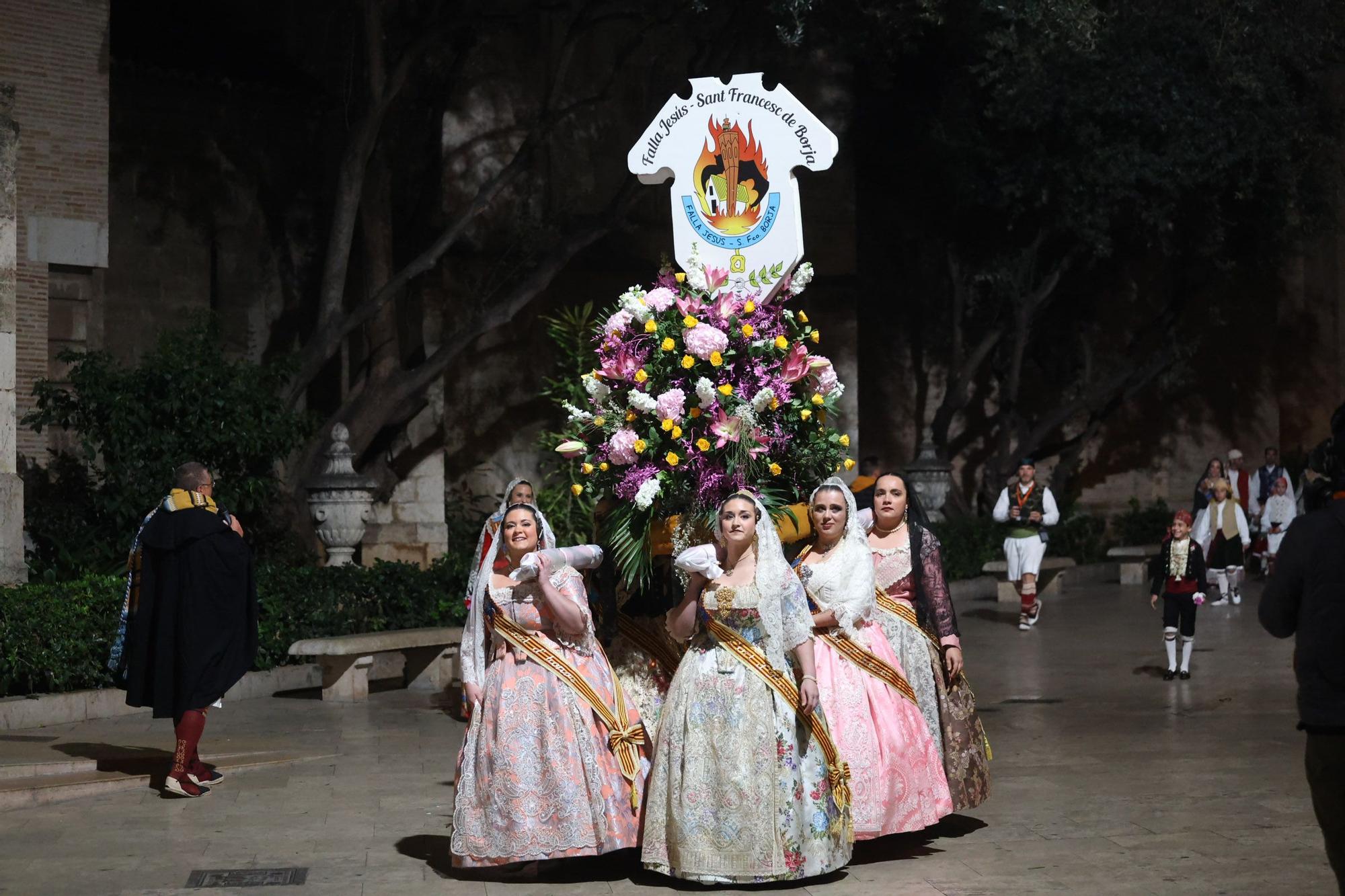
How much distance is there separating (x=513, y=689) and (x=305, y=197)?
1479cm

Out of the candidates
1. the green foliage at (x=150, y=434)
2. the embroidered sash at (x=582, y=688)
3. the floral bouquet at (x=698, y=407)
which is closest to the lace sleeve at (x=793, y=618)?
the floral bouquet at (x=698, y=407)

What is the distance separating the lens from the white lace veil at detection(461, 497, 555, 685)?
731cm

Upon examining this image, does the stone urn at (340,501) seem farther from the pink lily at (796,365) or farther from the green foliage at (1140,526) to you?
the green foliage at (1140,526)

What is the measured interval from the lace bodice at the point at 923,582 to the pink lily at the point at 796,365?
1.07m

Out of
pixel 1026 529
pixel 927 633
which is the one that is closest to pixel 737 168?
pixel 927 633

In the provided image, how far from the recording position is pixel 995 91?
22141mm

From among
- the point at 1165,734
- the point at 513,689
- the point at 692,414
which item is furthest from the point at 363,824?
the point at 1165,734

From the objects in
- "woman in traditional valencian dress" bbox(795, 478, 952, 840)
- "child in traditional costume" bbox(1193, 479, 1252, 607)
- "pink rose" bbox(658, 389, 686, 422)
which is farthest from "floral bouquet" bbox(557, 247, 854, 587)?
"child in traditional costume" bbox(1193, 479, 1252, 607)

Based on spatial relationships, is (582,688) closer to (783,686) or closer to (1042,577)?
(783,686)

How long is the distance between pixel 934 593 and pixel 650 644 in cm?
138

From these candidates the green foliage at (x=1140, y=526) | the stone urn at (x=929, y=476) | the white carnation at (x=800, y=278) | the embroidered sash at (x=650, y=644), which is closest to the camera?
the white carnation at (x=800, y=278)

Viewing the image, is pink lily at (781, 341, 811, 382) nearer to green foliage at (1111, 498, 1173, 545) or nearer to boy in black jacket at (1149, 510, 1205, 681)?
boy in black jacket at (1149, 510, 1205, 681)

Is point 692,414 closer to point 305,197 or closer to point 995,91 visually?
point 305,197

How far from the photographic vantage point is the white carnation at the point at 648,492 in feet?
24.1
